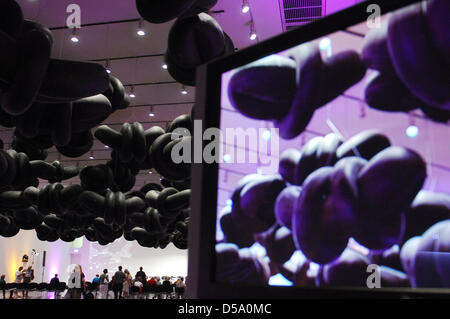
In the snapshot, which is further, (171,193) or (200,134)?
(171,193)

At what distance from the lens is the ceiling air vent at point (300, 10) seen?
14.8ft

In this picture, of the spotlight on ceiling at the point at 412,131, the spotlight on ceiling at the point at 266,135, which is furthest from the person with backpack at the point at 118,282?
the spotlight on ceiling at the point at 412,131

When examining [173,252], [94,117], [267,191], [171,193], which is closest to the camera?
[267,191]

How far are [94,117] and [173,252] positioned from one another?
15.8 m

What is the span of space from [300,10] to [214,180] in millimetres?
3695

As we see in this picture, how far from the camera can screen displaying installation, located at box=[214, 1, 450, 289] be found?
1.01 m

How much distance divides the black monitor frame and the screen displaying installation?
22 millimetres

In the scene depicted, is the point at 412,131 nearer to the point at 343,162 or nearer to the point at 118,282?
the point at 343,162

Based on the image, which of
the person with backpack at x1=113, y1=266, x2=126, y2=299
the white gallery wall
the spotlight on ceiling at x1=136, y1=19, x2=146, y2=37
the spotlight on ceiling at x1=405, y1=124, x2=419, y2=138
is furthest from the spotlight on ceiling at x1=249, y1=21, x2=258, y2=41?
the white gallery wall

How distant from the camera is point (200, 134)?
1.52m

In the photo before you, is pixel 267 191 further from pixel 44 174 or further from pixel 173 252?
pixel 173 252

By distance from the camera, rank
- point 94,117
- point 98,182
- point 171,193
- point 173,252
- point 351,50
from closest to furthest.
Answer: point 351,50 < point 94,117 < point 98,182 < point 171,193 < point 173,252
